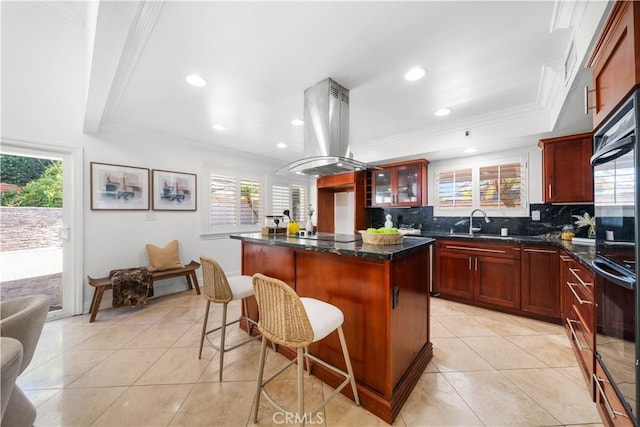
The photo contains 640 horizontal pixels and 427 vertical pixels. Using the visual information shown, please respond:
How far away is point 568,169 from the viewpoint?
2.79 m

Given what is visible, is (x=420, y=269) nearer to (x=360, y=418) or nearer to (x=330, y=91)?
(x=360, y=418)

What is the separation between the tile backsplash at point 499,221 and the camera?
3.13 meters

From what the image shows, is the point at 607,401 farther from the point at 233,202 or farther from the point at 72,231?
the point at 72,231

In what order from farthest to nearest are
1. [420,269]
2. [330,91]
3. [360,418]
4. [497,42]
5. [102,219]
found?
[102,219] < [330,91] < [420,269] < [497,42] < [360,418]

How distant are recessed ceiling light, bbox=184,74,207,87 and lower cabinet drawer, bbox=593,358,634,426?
3.49 metres

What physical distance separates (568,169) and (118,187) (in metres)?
5.72

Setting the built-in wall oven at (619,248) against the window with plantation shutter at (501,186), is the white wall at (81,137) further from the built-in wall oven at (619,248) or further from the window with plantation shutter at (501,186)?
the built-in wall oven at (619,248)

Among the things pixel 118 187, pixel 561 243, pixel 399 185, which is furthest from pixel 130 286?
pixel 561 243

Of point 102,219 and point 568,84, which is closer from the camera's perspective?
point 568,84

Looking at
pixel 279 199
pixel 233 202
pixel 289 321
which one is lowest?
pixel 289 321

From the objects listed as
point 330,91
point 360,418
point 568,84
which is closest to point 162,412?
point 360,418

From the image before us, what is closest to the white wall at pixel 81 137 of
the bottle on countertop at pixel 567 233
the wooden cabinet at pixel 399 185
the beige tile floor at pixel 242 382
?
the beige tile floor at pixel 242 382

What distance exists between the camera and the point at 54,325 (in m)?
2.69

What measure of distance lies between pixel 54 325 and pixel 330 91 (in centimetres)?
393
